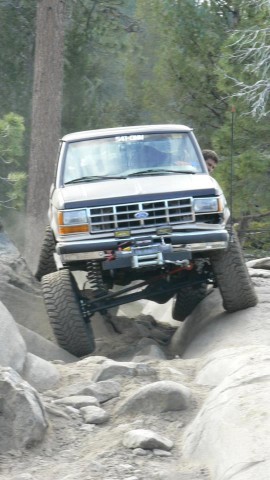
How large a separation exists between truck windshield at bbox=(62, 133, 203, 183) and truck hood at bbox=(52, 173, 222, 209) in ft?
0.89

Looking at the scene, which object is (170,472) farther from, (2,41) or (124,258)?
(2,41)

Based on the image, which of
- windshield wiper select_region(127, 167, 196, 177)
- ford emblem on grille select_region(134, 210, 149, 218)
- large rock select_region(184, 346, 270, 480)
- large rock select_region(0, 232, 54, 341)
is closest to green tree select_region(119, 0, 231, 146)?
large rock select_region(0, 232, 54, 341)

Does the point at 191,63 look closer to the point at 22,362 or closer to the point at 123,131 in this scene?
the point at 123,131

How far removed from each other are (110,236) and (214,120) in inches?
528

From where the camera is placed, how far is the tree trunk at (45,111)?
2002cm

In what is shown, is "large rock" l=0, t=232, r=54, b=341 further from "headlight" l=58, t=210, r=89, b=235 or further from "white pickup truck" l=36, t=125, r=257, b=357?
"headlight" l=58, t=210, r=89, b=235

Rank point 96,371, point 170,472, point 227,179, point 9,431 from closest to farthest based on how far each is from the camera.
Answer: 1. point 170,472
2. point 9,431
3. point 96,371
4. point 227,179

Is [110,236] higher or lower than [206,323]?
higher

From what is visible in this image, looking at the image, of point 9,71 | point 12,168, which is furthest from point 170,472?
point 9,71

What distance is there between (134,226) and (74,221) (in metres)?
0.58

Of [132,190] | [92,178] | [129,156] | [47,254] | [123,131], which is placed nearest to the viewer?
[132,190]

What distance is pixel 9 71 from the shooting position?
2483 cm

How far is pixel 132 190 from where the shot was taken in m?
11.2

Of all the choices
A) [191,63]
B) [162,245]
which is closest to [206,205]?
[162,245]
